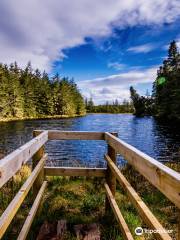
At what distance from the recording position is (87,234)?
161 inches

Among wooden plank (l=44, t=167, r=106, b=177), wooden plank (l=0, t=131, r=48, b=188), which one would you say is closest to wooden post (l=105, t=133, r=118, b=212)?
wooden plank (l=44, t=167, r=106, b=177)

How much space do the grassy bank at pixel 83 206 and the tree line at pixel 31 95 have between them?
58.9 meters

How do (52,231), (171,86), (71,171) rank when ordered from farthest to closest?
1. (171,86)
2. (71,171)
3. (52,231)

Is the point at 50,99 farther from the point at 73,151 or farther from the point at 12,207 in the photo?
the point at 12,207

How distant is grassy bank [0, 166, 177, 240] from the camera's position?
4590 millimetres

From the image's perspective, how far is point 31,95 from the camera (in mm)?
79438

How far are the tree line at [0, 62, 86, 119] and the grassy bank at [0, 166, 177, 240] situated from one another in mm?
58897

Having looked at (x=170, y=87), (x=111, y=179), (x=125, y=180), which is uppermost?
(x=170, y=87)

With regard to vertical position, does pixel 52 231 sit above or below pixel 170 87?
below

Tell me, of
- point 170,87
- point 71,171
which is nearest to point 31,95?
point 170,87

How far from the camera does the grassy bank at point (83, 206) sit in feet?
15.1

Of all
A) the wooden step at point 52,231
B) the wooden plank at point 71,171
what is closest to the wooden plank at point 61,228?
the wooden step at point 52,231

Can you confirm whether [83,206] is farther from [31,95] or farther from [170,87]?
[31,95]

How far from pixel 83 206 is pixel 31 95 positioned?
76.2 m
